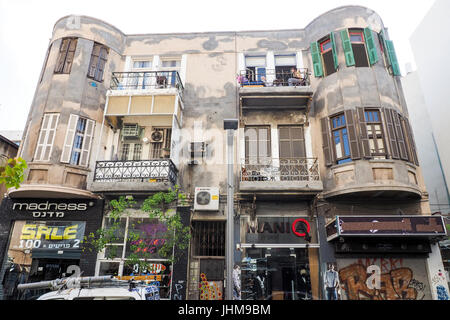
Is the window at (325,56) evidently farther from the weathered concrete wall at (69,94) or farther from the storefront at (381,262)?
the weathered concrete wall at (69,94)

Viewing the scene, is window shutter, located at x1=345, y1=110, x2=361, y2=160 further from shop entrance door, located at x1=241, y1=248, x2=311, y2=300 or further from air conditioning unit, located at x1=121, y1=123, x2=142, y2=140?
air conditioning unit, located at x1=121, y1=123, x2=142, y2=140

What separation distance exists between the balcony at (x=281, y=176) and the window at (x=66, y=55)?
9.74 meters

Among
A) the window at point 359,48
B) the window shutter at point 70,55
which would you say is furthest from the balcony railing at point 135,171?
the window at point 359,48

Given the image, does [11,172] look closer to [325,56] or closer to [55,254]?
[55,254]

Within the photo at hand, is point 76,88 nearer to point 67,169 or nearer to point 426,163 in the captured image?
point 67,169

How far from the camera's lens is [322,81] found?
1336 cm

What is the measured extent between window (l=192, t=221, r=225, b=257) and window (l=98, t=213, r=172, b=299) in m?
1.34

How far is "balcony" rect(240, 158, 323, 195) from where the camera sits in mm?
11422

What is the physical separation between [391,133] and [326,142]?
2.59 m

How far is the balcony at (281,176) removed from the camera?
1142 cm

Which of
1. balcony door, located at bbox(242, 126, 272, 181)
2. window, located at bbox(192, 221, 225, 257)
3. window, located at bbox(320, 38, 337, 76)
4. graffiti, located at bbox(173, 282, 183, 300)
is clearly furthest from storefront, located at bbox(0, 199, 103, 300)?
window, located at bbox(320, 38, 337, 76)

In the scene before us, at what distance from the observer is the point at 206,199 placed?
12172mm
